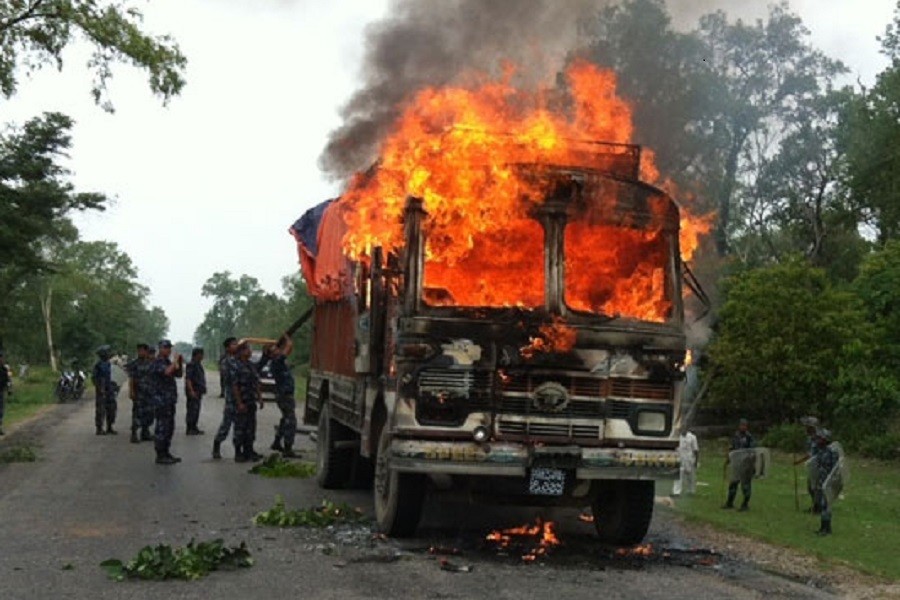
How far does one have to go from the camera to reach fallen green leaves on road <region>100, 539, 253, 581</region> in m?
7.23

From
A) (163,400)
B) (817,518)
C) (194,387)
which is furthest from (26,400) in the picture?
(817,518)

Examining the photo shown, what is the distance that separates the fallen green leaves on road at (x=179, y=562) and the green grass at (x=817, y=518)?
211 inches

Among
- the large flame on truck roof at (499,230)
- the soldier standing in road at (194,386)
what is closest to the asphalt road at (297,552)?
the large flame on truck roof at (499,230)

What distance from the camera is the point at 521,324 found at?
8047mm

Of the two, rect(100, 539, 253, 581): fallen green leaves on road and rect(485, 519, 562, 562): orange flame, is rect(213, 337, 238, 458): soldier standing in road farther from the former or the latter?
rect(100, 539, 253, 581): fallen green leaves on road

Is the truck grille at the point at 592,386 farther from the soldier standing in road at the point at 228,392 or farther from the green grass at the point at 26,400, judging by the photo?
the green grass at the point at 26,400

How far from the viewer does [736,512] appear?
12703mm

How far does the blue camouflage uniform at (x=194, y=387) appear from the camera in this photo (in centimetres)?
1888

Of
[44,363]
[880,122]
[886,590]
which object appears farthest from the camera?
[44,363]

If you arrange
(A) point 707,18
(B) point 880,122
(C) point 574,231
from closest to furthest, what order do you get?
(C) point 574,231
(B) point 880,122
(A) point 707,18

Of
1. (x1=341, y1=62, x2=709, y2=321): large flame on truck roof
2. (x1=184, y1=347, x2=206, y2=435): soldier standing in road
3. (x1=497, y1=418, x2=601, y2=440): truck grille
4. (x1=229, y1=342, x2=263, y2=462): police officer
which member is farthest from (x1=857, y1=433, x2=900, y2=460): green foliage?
(x1=497, y1=418, x2=601, y2=440): truck grille

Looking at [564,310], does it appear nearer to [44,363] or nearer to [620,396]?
[620,396]

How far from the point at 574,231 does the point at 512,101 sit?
2.32 meters

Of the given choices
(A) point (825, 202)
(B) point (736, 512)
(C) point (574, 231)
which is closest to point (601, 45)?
(B) point (736, 512)
